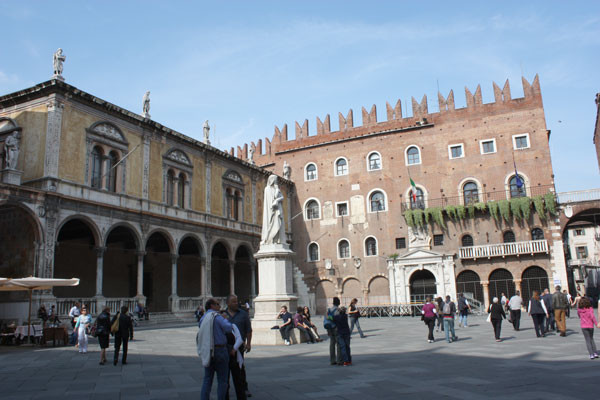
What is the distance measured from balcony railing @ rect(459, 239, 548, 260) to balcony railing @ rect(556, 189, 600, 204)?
9.10ft

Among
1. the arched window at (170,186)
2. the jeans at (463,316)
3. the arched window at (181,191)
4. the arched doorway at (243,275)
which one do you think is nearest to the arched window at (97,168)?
the arched window at (170,186)

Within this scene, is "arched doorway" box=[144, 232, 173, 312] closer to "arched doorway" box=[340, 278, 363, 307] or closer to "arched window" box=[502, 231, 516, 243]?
"arched doorway" box=[340, 278, 363, 307]

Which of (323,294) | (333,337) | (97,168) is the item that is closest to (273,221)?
(333,337)

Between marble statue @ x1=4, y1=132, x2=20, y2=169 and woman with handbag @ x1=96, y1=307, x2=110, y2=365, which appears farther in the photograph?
marble statue @ x1=4, y1=132, x2=20, y2=169

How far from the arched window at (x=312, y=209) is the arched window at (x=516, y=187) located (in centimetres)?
1203

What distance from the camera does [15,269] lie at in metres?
17.4

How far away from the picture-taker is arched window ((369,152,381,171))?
31781 mm

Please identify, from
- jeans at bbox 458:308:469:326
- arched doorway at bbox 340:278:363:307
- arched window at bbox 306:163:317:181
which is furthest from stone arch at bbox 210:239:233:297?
jeans at bbox 458:308:469:326

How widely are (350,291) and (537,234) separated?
447 inches

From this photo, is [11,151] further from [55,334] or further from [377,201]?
[377,201]

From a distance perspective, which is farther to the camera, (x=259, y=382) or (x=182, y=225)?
(x=182, y=225)

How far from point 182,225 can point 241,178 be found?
618 cm

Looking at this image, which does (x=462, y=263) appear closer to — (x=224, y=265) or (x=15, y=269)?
(x=224, y=265)

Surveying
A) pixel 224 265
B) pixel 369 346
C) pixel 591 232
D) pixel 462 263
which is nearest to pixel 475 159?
pixel 462 263
